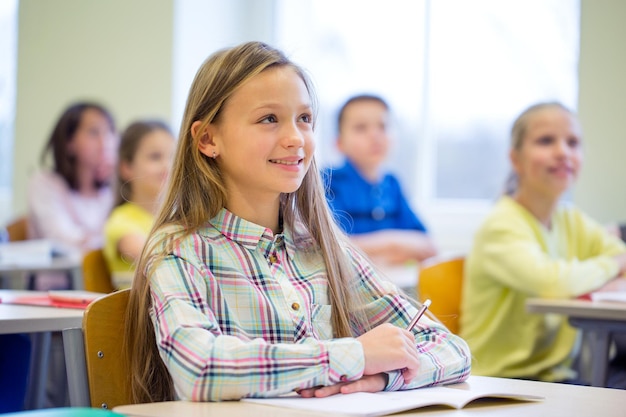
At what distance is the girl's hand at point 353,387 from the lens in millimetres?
1281

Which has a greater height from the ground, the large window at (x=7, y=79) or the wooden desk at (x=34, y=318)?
the large window at (x=7, y=79)

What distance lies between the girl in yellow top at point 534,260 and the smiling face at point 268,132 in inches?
50.8

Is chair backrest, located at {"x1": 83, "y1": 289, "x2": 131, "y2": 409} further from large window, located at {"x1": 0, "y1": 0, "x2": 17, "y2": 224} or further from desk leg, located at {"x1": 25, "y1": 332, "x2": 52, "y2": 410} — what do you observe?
large window, located at {"x1": 0, "y1": 0, "x2": 17, "y2": 224}

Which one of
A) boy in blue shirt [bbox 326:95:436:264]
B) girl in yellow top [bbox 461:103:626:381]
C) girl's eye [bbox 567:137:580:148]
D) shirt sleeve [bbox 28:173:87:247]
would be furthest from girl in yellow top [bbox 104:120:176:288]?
girl's eye [bbox 567:137:580:148]

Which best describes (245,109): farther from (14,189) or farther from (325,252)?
(14,189)

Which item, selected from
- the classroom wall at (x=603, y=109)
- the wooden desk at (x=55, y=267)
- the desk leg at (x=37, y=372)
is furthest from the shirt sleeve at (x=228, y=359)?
the classroom wall at (x=603, y=109)

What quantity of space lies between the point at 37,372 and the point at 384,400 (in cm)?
166

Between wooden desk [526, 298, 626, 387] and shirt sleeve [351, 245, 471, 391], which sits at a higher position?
shirt sleeve [351, 245, 471, 391]

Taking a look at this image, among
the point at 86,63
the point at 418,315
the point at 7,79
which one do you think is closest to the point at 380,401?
the point at 418,315

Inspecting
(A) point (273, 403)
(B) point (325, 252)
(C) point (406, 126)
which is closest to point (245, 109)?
(B) point (325, 252)

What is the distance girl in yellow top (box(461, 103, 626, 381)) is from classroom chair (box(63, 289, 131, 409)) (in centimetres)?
144

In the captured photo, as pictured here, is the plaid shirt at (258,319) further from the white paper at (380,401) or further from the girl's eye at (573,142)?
the girl's eye at (573,142)

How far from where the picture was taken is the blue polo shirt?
413 cm

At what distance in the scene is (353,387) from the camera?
132cm
